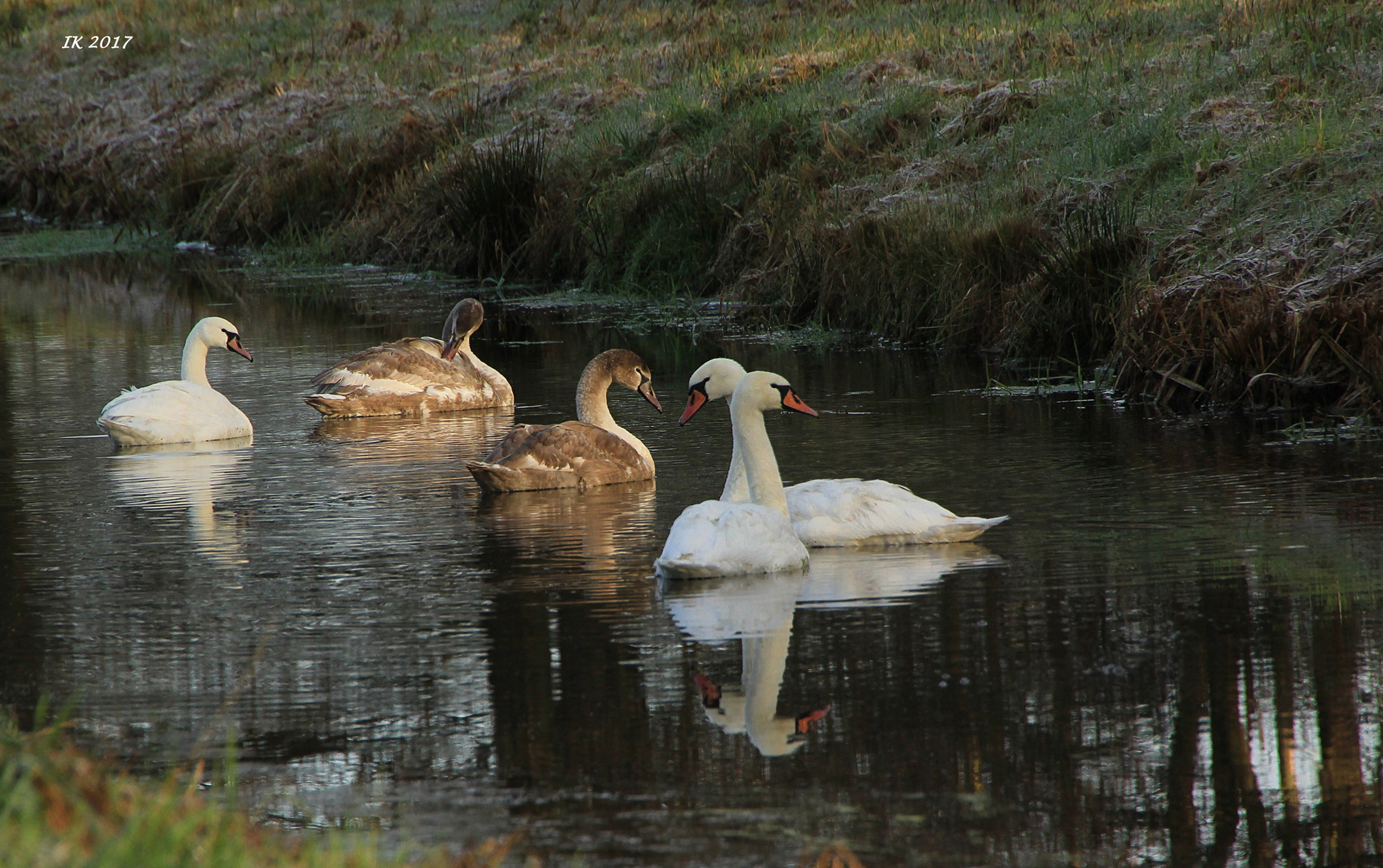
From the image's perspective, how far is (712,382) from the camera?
28.2ft

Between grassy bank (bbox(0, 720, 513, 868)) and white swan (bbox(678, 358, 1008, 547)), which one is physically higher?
white swan (bbox(678, 358, 1008, 547))

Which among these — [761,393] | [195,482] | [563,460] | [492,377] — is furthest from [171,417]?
[761,393]

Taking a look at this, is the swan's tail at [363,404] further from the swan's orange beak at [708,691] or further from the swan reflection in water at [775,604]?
the swan's orange beak at [708,691]

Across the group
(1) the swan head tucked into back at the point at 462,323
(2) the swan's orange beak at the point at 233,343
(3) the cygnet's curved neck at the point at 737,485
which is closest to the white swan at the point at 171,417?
(2) the swan's orange beak at the point at 233,343

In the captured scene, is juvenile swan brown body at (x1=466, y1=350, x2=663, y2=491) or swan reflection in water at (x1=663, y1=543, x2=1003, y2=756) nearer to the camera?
swan reflection in water at (x1=663, y1=543, x2=1003, y2=756)

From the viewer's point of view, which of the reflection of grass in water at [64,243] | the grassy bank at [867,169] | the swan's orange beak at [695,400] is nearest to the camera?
the swan's orange beak at [695,400]

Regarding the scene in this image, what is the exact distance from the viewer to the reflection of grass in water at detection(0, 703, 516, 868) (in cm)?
271

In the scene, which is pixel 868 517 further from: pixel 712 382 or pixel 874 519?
pixel 712 382

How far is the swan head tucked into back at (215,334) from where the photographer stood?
12.1m

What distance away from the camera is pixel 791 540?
6785mm

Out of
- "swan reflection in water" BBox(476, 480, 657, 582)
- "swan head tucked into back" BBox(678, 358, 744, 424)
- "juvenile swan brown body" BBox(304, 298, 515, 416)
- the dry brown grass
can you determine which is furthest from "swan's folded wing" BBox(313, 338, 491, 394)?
the dry brown grass

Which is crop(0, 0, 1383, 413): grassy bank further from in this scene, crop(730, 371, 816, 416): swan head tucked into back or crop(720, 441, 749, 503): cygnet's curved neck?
crop(720, 441, 749, 503): cygnet's curved neck

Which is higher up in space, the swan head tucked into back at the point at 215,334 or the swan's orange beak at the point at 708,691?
the swan head tucked into back at the point at 215,334

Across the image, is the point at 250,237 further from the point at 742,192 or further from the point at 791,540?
the point at 791,540
